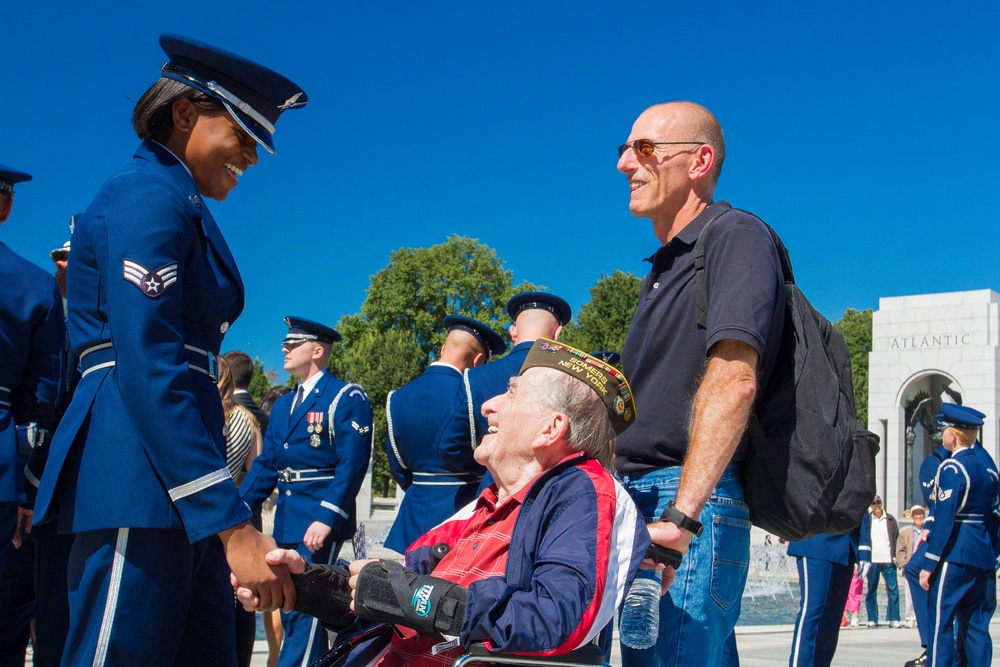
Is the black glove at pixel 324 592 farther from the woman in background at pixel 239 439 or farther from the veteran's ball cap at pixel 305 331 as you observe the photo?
the veteran's ball cap at pixel 305 331

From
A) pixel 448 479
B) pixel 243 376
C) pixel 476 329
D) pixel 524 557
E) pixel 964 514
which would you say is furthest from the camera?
pixel 964 514

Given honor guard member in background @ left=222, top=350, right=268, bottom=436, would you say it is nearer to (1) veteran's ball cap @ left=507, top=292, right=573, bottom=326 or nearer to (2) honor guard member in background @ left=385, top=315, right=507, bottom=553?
(2) honor guard member in background @ left=385, top=315, right=507, bottom=553

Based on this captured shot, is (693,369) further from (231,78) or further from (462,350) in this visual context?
(462,350)

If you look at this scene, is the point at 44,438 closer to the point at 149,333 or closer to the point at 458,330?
the point at 149,333

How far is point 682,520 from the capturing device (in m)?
2.92

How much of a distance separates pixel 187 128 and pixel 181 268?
1.60 feet

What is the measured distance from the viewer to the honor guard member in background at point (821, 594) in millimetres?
6863

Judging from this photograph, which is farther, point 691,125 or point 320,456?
point 320,456

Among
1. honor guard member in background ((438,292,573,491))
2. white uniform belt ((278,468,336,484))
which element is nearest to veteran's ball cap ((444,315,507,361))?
honor guard member in background ((438,292,573,491))

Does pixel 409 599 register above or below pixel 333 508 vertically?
below

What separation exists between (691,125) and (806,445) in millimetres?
1133

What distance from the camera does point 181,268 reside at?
2.79 m

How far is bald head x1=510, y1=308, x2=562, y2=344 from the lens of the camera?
7.20m

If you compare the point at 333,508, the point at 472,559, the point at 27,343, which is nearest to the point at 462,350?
the point at 333,508
